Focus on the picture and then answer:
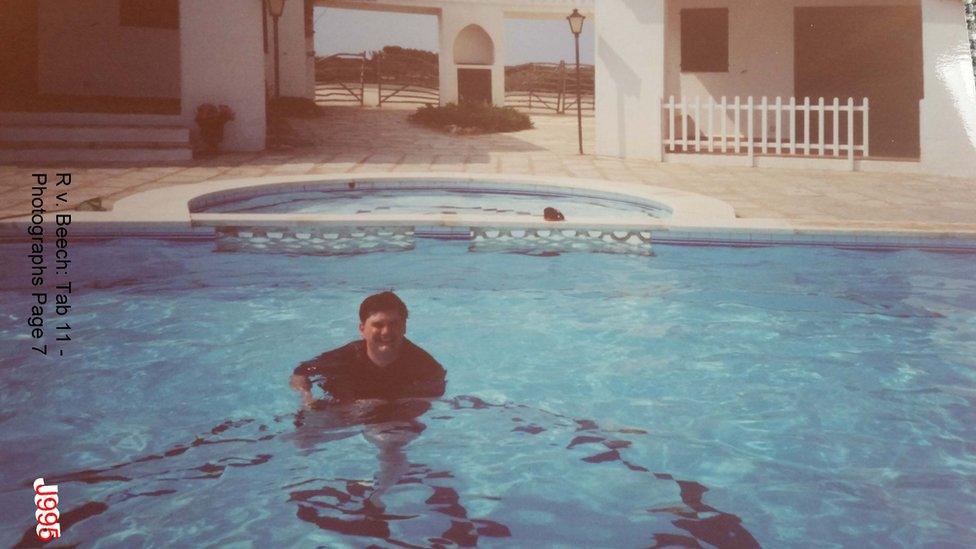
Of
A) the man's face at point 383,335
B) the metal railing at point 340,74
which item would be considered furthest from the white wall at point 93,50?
the man's face at point 383,335

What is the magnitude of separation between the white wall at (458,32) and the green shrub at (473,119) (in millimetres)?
3512

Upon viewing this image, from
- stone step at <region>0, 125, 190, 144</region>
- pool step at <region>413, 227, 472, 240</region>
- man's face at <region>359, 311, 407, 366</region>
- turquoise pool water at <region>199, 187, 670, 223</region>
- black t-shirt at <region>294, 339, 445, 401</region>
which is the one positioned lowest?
black t-shirt at <region>294, 339, 445, 401</region>

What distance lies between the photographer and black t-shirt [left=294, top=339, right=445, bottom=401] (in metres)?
4.40

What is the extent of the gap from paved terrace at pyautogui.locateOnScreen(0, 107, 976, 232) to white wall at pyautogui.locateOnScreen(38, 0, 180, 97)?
2837mm

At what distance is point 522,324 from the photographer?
22.7 ft

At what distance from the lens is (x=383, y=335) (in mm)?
4152

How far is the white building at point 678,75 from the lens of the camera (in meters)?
13.5

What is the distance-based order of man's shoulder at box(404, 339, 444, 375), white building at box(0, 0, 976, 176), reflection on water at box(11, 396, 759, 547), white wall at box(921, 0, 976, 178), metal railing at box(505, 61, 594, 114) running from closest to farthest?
reflection on water at box(11, 396, 759, 547), man's shoulder at box(404, 339, 444, 375), white wall at box(921, 0, 976, 178), white building at box(0, 0, 976, 176), metal railing at box(505, 61, 594, 114)

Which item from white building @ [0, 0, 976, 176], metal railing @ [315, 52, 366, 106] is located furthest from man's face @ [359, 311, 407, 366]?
metal railing @ [315, 52, 366, 106]

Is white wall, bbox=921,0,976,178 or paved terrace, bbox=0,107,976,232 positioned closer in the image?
paved terrace, bbox=0,107,976,232

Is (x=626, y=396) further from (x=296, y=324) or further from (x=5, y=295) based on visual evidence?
(x=5, y=295)

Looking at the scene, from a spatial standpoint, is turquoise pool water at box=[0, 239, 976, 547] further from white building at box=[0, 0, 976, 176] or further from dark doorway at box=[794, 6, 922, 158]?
dark doorway at box=[794, 6, 922, 158]

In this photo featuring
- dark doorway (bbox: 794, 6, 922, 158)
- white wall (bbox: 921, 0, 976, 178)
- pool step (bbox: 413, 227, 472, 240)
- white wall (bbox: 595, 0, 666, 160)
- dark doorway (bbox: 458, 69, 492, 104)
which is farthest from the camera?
dark doorway (bbox: 458, 69, 492, 104)
